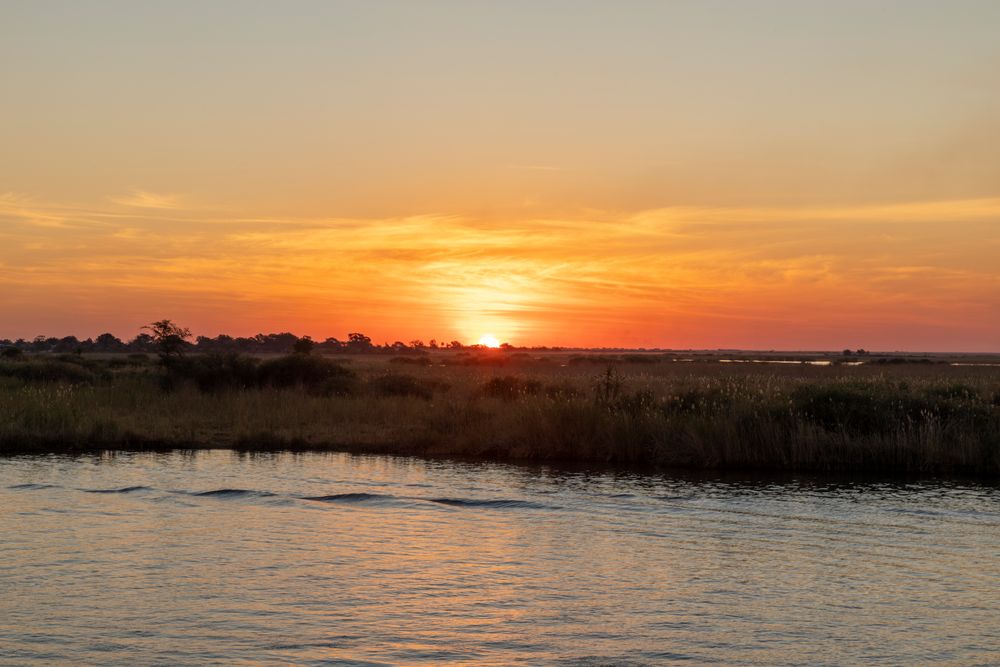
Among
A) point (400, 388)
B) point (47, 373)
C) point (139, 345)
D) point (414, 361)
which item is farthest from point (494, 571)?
point (139, 345)

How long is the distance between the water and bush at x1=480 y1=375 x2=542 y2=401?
14.3 meters

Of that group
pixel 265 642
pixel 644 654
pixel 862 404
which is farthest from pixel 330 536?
pixel 862 404

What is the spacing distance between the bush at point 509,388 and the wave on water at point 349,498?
50.0 ft

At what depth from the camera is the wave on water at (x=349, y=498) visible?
1856 centimetres

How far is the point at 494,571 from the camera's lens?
42.9 ft

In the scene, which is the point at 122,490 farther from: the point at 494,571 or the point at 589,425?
the point at 589,425

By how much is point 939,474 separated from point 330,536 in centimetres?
1403

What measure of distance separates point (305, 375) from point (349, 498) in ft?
70.4

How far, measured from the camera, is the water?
10.1 metres

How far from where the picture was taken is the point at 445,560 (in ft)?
44.8

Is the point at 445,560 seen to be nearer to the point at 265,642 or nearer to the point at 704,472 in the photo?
the point at 265,642

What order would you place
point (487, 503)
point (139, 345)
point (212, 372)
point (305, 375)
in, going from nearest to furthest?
point (487, 503)
point (212, 372)
point (305, 375)
point (139, 345)

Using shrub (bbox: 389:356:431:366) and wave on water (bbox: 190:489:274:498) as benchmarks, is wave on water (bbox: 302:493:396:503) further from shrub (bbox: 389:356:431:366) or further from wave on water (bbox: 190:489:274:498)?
shrub (bbox: 389:356:431:366)

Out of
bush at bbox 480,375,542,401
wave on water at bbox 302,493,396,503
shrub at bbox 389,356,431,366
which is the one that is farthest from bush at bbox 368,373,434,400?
shrub at bbox 389,356,431,366
